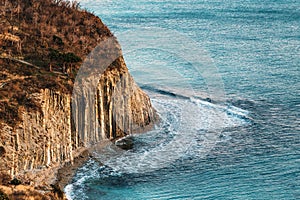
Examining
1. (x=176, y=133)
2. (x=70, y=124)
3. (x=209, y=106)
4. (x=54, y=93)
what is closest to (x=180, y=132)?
(x=176, y=133)

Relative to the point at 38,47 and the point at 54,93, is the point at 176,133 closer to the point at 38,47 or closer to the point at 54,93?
the point at 54,93

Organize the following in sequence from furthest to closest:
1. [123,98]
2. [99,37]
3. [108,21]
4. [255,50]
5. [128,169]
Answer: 1. [108,21]
2. [255,50]
3. [99,37]
4. [123,98]
5. [128,169]

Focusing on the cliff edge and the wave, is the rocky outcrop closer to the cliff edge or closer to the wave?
the cliff edge

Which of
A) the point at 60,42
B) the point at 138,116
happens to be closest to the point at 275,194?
the point at 138,116

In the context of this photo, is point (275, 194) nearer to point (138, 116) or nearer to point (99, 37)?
point (138, 116)

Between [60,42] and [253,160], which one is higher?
[60,42]

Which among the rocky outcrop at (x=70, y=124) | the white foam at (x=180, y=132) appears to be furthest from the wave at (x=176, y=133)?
the rocky outcrop at (x=70, y=124)

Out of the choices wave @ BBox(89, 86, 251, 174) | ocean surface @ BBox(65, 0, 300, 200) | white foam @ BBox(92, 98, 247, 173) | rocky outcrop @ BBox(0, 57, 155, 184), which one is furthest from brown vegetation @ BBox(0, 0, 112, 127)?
white foam @ BBox(92, 98, 247, 173)
